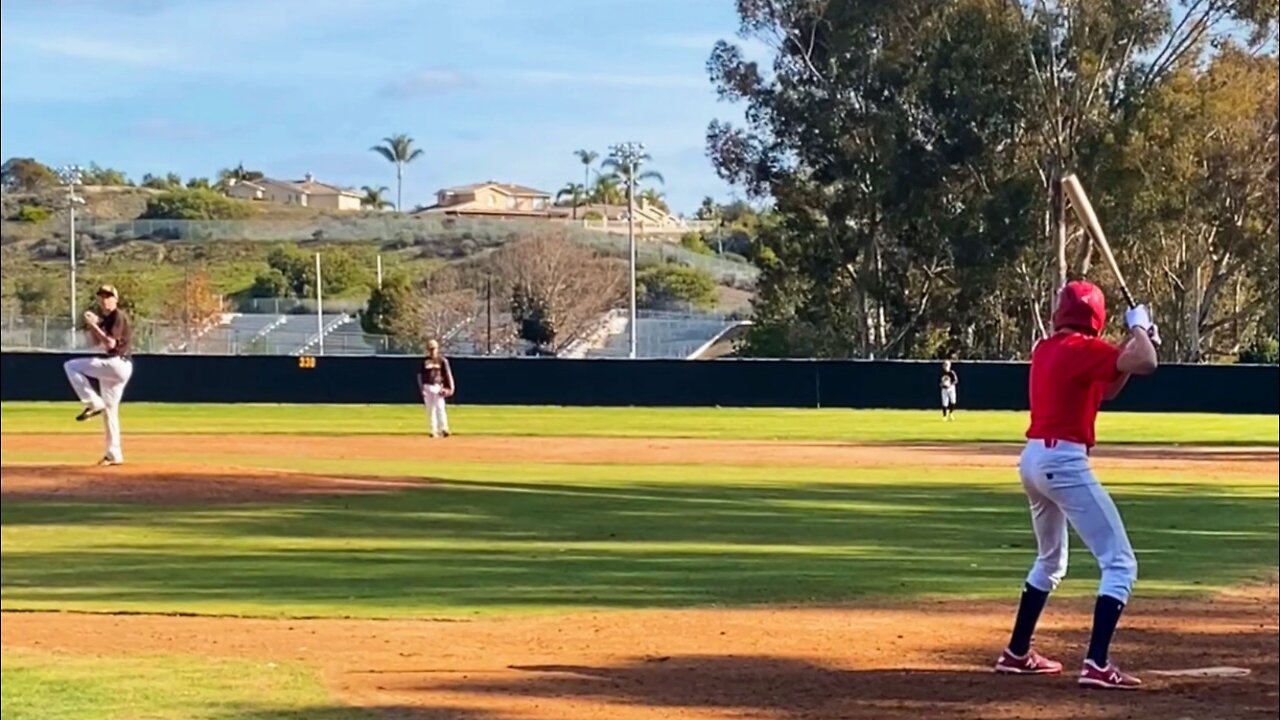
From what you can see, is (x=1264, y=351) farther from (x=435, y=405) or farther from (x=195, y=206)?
(x=435, y=405)

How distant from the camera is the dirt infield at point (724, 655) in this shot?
8.65 metres

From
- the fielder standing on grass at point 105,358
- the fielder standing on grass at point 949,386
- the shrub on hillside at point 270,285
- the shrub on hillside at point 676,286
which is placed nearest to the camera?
the fielder standing on grass at point 105,358

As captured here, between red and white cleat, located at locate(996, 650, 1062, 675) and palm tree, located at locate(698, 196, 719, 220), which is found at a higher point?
palm tree, located at locate(698, 196, 719, 220)

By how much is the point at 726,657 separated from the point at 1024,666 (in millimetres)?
1582

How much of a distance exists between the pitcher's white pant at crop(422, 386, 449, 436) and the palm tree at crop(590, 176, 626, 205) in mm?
21980

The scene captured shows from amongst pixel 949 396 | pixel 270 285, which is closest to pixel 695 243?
pixel 270 285

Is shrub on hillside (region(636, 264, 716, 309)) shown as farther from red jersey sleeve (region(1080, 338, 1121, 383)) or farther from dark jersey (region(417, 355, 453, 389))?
dark jersey (region(417, 355, 453, 389))

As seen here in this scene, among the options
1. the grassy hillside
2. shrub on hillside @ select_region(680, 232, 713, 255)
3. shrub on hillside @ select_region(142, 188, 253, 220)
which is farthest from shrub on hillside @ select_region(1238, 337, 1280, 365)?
shrub on hillside @ select_region(142, 188, 253, 220)

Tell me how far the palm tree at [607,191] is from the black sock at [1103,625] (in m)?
3.08

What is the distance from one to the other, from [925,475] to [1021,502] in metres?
4.19

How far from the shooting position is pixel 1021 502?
2072cm

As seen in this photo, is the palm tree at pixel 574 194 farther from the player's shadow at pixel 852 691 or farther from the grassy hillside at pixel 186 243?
the player's shadow at pixel 852 691

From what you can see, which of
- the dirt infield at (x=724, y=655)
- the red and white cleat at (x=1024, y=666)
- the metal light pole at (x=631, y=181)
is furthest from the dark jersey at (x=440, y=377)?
the metal light pole at (x=631, y=181)

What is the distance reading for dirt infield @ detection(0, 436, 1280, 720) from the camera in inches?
340
